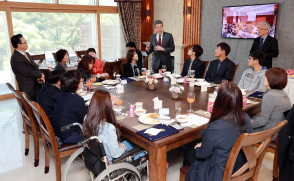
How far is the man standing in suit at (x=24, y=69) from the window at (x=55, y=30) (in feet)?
7.71

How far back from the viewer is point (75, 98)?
2.45 metres

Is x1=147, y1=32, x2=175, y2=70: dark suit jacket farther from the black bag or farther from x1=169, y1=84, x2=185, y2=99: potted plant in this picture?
the black bag

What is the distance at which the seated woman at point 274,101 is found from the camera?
2.36 meters

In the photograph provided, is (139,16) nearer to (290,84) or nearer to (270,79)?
(290,84)

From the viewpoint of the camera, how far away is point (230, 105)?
170cm

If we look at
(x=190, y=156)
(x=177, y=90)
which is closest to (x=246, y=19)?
(x=177, y=90)

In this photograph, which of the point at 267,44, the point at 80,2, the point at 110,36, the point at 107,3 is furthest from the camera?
the point at 110,36

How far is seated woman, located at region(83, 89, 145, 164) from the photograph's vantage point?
76.4 inches

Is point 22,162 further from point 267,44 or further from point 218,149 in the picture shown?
point 267,44

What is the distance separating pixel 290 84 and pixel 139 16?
4794 mm

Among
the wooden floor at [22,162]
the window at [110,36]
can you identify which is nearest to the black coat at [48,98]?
the wooden floor at [22,162]

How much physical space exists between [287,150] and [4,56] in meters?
5.96

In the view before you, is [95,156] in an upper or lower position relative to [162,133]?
lower

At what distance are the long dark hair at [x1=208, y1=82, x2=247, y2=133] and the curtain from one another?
602 centimetres
